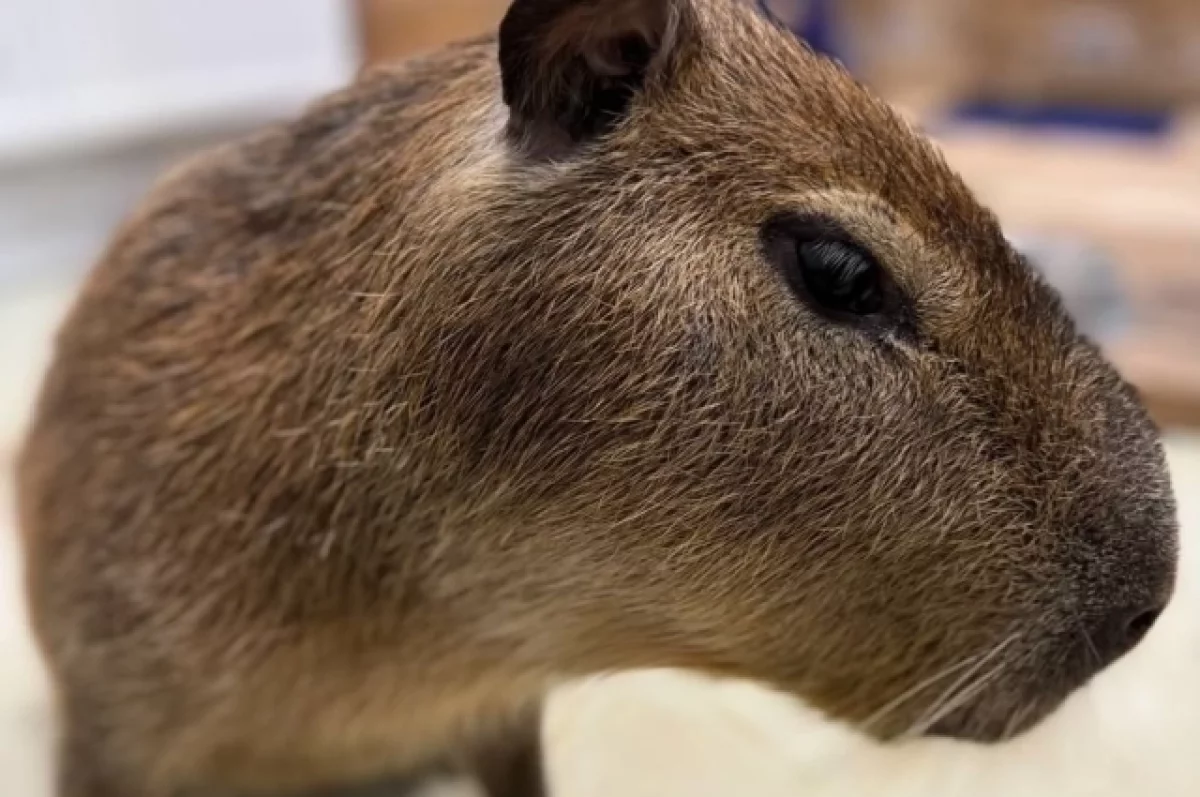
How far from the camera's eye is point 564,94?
851 millimetres

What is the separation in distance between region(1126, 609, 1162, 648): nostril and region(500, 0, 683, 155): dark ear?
399 millimetres

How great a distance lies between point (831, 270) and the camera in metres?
0.83

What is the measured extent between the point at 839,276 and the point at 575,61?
0.60 ft

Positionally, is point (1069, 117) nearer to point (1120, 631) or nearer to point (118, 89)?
point (118, 89)

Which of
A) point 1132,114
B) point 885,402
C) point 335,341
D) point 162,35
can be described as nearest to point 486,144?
point 335,341

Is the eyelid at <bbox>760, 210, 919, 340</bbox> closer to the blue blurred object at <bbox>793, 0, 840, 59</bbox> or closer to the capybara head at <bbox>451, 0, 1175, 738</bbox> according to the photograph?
the capybara head at <bbox>451, 0, 1175, 738</bbox>

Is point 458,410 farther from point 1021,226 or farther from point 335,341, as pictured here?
point 1021,226

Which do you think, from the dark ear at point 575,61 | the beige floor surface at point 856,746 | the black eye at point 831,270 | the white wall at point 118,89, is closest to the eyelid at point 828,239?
the black eye at point 831,270

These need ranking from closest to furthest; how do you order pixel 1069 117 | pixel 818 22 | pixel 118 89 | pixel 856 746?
pixel 856 746, pixel 118 89, pixel 1069 117, pixel 818 22

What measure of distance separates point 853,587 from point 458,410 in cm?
25

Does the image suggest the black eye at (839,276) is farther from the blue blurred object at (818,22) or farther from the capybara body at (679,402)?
the blue blurred object at (818,22)

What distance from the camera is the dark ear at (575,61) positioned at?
805mm

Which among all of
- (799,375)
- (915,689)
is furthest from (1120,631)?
(799,375)

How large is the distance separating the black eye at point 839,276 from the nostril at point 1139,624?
0.73 ft
